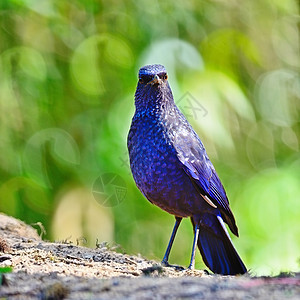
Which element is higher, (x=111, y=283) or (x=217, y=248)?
(x=217, y=248)

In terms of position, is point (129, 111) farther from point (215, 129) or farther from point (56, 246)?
point (56, 246)

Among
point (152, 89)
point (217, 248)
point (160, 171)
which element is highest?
A: point (152, 89)

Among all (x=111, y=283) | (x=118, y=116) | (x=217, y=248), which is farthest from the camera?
(x=118, y=116)

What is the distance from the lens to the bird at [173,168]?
223 inches

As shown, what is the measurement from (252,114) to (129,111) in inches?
58.3

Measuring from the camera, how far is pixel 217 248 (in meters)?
6.11

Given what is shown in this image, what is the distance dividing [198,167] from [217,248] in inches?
30.5

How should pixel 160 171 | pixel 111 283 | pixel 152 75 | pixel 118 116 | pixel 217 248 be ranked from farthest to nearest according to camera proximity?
pixel 118 116 → pixel 217 248 → pixel 152 75 → pixel 160 171 → pixel 111 283

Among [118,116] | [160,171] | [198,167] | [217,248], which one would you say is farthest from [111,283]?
[118,116]

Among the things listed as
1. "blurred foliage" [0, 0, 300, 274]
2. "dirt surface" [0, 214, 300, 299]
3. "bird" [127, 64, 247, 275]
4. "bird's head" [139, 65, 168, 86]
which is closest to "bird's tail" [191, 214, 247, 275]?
"bird" [127, 64, 247, 275]

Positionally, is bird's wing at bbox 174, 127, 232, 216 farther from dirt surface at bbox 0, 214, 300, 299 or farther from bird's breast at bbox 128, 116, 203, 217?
dirt surface at bbox 0, 214, 300, 299

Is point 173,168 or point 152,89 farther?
point 152,89

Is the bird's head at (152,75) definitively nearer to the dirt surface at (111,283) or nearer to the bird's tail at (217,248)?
the bird's tail at (217,248)

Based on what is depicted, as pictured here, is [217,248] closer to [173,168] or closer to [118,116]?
[173,168]
